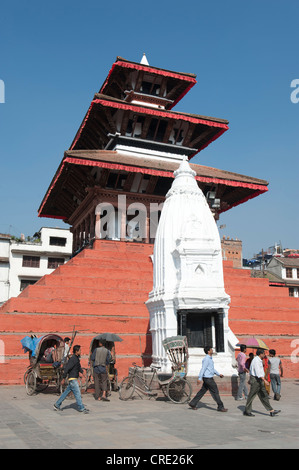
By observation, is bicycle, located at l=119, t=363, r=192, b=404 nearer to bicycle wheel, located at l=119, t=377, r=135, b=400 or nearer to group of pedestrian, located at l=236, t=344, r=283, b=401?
bicycle wheel, located at l=119, t=377, r=135, b=400

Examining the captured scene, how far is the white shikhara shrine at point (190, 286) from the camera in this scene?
11016 mm

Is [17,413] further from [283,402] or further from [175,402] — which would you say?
[283,402]

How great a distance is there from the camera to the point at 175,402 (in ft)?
30.3

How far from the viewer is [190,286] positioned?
36.8 ft

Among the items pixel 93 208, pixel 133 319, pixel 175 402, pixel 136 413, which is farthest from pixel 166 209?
pixel 93 208

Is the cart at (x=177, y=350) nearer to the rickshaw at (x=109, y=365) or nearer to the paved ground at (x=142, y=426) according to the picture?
the paved ground at (x=142, y=426)

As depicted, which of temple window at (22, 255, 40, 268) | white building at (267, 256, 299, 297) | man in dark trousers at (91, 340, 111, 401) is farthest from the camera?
white building at (267, 256, 299, 297)

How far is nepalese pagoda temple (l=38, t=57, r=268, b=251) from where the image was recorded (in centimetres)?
1942

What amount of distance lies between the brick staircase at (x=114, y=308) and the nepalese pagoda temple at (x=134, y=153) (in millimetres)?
2860

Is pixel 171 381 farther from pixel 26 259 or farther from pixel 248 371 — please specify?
pixel 26 259

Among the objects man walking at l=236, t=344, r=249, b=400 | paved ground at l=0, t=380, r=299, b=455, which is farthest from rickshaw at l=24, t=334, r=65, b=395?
man walking at l=236, t=344, r=249, b=400

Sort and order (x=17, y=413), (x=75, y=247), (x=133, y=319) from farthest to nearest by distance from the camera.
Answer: (x=75, y=247) < (x=133, y=319) < (x=17, y=413)

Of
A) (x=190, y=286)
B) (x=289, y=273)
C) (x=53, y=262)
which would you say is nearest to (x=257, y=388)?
(x=190, y=286)

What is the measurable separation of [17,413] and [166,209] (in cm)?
700
